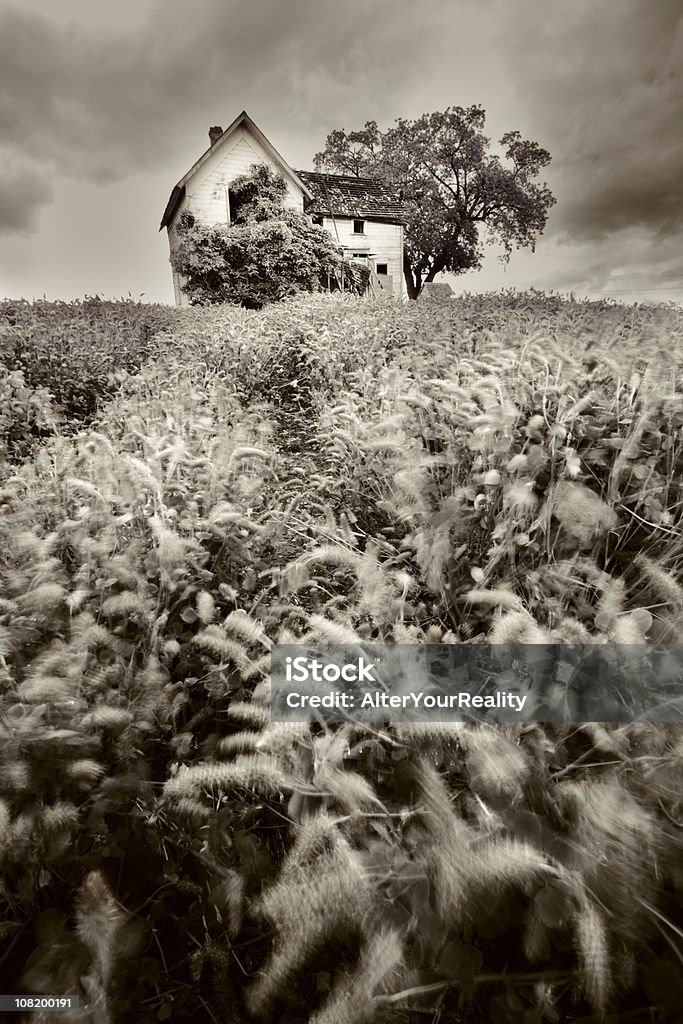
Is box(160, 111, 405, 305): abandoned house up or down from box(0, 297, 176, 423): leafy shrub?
up

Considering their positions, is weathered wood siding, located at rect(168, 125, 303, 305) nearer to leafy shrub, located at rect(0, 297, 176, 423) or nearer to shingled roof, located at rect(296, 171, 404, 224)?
shingled roof, located at rect(296, 171, 404, 224)

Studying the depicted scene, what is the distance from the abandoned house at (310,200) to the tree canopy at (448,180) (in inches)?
76.5

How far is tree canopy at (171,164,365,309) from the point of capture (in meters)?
19.2

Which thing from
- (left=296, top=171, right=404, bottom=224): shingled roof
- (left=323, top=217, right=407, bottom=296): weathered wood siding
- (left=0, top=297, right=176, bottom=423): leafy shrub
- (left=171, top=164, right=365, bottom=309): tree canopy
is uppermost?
(left=296, top=171, right=404, bottom=224): shingled roof

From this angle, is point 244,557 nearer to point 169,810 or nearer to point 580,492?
point 169,810

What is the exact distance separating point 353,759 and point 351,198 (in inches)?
1150

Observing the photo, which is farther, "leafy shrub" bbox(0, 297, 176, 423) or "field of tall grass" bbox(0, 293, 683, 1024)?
"leafy shrub" bbox(0, 297, 176, 423)

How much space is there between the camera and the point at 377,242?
2722 cm

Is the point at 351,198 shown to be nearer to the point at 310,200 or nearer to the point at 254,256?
the point at 310,200
